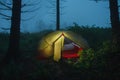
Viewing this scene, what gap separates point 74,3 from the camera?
185875mm

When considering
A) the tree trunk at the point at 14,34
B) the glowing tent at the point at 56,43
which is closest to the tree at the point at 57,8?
the glowing tent at the point at 56,43

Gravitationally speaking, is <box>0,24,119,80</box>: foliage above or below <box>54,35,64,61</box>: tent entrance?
below

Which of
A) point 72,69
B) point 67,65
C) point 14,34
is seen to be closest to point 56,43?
point 67,65

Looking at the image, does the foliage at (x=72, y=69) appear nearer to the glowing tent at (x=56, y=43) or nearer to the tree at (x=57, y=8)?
the glowing tent at (x=56, y=43)

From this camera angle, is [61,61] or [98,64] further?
[61,61]

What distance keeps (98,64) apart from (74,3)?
175387mm

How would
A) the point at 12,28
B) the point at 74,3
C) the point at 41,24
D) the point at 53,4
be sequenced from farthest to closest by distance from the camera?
the point at 74,3 → the point at 41,24 → the point at 53,4 → the point at 12,28

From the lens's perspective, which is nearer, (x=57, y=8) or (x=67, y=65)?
(x=67, y=65)

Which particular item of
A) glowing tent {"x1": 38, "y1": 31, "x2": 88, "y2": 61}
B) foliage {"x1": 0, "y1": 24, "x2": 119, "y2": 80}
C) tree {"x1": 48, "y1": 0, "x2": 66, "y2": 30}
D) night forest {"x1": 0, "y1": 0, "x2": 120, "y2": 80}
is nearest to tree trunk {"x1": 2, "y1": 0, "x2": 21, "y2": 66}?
night forest {"x1": 0, "y1": 0, "x2": 120, "y2": 80}

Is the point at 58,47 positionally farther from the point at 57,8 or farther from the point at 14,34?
the point at 57,8

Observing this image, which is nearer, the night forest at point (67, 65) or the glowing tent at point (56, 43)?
the night forest at point (67, 65)

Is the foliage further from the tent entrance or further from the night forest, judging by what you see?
the tent entrance

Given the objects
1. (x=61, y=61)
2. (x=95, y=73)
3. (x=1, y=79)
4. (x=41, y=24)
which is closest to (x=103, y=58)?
(x=95, y=73)

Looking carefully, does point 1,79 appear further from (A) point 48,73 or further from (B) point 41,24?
(B) point 41,24
